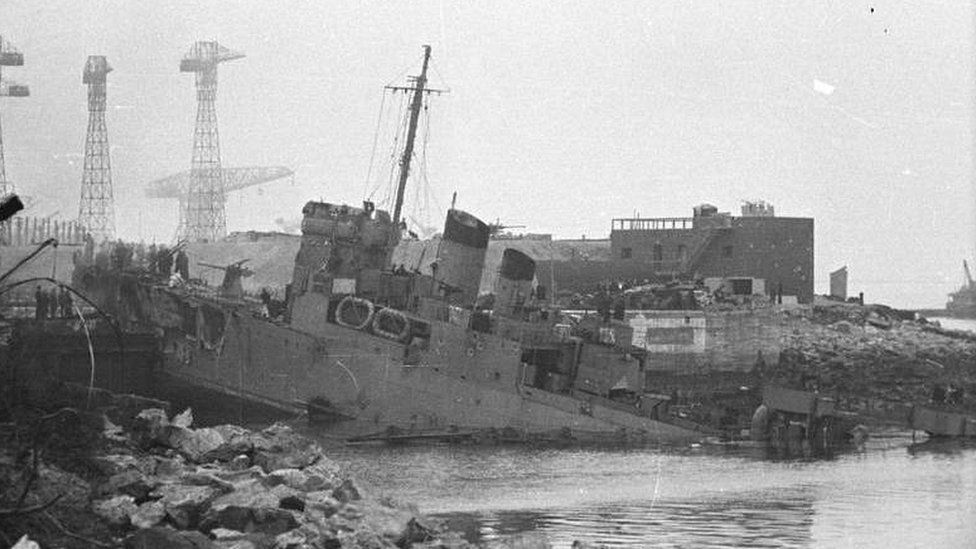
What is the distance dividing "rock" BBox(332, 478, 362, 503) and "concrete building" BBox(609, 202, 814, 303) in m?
42.6

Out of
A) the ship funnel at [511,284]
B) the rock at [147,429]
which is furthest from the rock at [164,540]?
the ship funnel at [511,284]

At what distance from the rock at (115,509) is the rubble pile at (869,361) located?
1296 inches

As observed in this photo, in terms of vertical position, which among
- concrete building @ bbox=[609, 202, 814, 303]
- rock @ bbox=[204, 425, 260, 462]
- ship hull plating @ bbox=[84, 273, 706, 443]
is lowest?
rock @ bbox=[204, 425, 260, 462]

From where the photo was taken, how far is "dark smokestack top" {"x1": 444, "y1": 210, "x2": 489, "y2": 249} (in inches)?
1567

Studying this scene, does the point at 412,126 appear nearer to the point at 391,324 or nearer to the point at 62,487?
the point at 391,324

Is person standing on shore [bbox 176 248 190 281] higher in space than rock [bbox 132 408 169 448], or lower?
higher

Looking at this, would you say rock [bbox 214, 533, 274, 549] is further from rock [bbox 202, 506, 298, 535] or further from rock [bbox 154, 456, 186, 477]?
rock [bbox 154, 456, 186, 477]

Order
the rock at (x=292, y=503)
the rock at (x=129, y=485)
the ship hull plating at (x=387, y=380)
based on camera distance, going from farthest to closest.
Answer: the ship hull plating at (x=387, y=380) → the rock at (x=292, y=503) → the rock at (x=129, y=485)

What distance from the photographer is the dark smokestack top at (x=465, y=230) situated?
3981cm

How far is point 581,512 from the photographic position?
24.2 meters

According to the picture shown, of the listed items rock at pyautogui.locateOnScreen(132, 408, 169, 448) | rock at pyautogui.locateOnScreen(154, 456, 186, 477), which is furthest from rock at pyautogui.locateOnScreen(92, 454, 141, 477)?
rock at pyautogui.locateOnScreen(132, 408, 169, 448)

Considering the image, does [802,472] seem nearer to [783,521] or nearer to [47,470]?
[783,521]

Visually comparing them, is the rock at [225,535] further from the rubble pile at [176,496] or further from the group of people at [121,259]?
the group of people at [121,259]

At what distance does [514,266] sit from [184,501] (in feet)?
85.9
